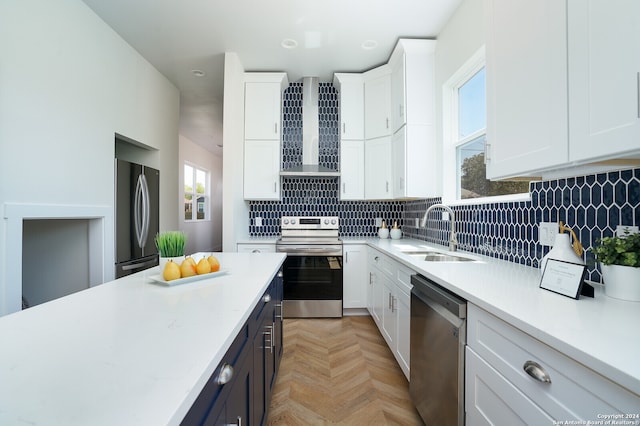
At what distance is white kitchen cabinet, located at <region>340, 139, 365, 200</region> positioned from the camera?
3.45 metres

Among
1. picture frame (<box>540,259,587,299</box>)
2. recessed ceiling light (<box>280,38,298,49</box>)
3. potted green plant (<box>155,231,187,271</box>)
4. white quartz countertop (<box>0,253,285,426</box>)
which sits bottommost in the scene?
white quartz countertop (<box>0,253,285,426</box>)

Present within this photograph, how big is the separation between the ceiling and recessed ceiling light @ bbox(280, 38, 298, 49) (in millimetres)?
31

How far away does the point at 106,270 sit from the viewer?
8.80ft

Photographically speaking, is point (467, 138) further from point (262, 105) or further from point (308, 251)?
point (262, 105)

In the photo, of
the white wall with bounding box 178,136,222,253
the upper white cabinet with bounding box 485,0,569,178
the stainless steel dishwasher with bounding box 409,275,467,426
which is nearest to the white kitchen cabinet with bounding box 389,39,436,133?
the upper white cabinet with bounding box 485,0,569,178

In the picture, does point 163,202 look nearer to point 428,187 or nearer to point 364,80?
point 364,80

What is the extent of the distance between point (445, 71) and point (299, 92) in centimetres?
189

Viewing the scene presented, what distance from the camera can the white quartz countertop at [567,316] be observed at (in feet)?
1.97

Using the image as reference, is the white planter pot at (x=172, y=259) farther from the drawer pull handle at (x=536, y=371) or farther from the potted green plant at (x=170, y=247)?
the drawer pull handle at (x=536, y=371)

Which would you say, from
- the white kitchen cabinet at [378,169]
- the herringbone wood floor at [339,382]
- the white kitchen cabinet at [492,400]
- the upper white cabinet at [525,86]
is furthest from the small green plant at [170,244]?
the white kitchen cabinet at [378,169]

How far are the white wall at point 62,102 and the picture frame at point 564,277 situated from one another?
2960 millimetres

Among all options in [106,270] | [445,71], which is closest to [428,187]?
[445,71]

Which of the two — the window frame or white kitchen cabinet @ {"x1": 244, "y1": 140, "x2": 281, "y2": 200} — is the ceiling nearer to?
white kitchen cabinet @ {"x1": 244, "y1": 140, "x2": 281, "y2": 200}

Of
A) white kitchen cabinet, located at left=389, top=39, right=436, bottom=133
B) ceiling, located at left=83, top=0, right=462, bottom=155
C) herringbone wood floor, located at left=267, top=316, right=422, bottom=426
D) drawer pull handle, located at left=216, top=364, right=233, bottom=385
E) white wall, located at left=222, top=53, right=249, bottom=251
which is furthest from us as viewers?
white wall, located at left=222, top=53, right=249, bottom=251
